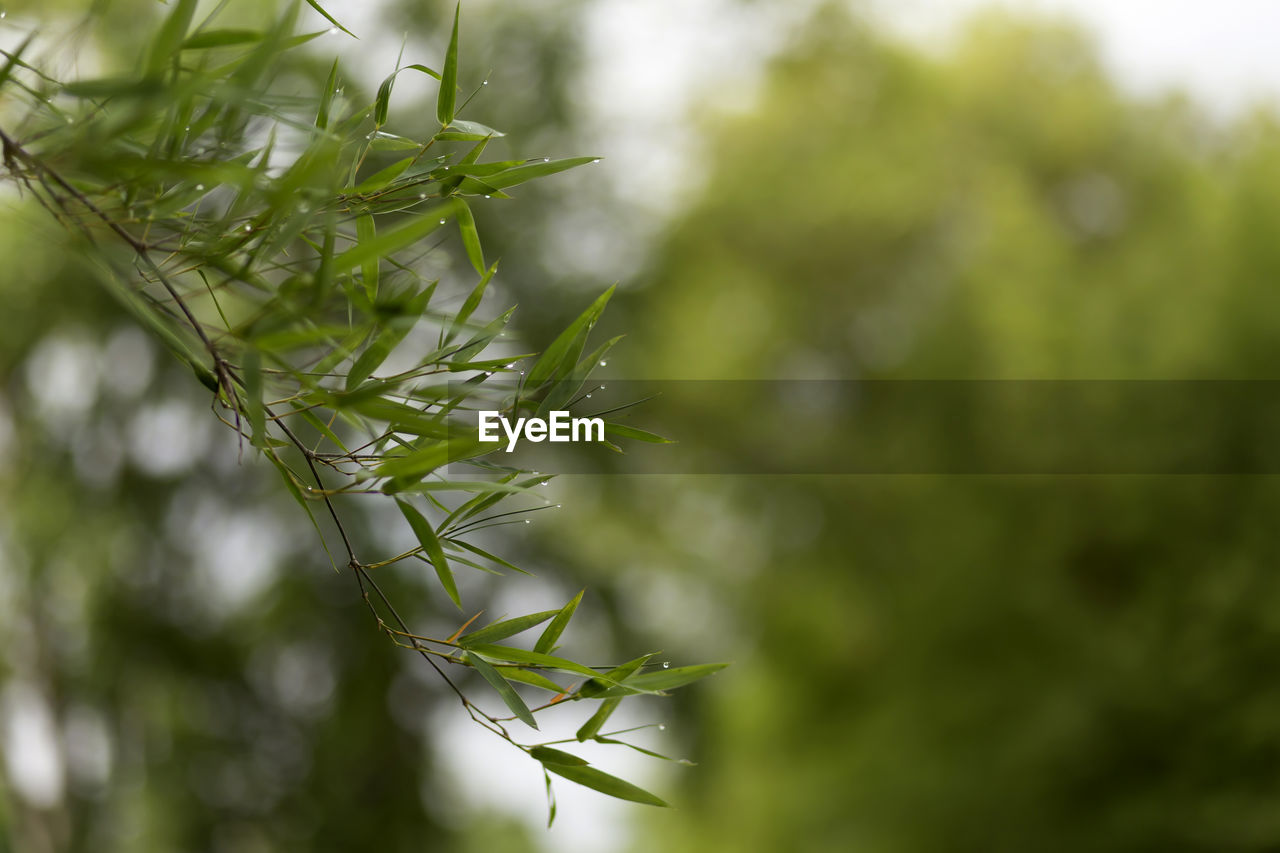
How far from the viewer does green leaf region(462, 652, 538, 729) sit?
512mm

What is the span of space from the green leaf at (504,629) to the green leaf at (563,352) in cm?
13

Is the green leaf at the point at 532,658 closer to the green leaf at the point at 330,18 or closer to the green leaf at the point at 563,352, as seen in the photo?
the green leaf at the point at 563,352

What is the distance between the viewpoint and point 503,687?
0.54 metres

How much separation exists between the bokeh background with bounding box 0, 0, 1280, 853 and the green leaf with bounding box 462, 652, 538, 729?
233 cm

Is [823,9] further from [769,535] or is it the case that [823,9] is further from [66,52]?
[66,52]

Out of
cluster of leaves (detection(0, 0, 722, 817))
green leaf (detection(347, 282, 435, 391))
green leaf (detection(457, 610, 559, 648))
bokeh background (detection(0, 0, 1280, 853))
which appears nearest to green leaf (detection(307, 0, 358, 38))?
cluster of leaves (detection(0, 0, 722, 817))

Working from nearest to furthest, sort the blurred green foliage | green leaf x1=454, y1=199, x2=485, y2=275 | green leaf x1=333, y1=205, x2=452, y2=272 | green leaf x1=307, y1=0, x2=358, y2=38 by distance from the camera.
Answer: green leaf x1=333, y1=205, x2=452, y2=272 → green leaf x1=307, y1=0, x2=358, y2=38 → green leaf x1=454, y1=199, x2=485, y2=275 → the blurred green foliage

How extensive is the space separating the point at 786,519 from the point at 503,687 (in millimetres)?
3263

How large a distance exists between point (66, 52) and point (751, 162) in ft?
11.7

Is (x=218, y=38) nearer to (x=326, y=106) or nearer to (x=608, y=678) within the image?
(x=326, y=106)

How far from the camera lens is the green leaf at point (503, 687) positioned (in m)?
0.51

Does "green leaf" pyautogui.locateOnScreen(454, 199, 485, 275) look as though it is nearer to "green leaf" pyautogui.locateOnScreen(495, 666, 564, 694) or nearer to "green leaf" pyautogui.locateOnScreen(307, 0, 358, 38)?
"green leaf" pyautogui.locateOnScreen(307, 0, 358, 38)

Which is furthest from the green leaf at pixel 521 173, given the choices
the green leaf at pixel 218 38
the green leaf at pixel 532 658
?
the green leaf at pixel 532 658

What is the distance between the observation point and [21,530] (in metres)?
3.25
